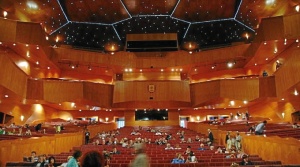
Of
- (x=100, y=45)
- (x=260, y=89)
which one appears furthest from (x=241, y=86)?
(x=100, y=45)

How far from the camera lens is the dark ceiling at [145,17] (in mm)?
18625

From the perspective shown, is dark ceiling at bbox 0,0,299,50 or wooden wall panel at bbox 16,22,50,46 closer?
wooden wall panel at bbox 16,22,50,46

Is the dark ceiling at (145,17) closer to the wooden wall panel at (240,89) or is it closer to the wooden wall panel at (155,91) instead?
the wooden wall panel at (240,89)

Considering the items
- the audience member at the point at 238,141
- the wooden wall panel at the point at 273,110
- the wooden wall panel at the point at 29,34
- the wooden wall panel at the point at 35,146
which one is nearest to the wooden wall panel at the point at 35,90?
the wooden wall panel at the point at 29,34

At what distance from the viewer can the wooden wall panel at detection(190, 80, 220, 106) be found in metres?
19.5

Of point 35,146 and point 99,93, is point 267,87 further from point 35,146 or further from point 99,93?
point 35,146

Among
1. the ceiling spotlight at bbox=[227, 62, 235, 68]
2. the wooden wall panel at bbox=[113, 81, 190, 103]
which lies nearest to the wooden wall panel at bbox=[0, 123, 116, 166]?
the wooden wall panel at bbox=[113, 81, 190, 103]

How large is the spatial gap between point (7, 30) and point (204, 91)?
531 inches

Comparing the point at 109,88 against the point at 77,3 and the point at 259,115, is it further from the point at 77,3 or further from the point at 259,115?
the point at 259,115

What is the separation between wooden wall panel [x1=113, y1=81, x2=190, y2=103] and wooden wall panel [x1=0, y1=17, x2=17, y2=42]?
8674 millimetres

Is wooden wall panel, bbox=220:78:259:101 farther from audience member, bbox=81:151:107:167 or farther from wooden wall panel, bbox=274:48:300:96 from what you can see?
audience member, bbox=81:151:107:167

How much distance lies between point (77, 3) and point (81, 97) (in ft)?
22.0

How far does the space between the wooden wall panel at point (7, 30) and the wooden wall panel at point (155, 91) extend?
867 cm

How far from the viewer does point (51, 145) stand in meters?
10.7
